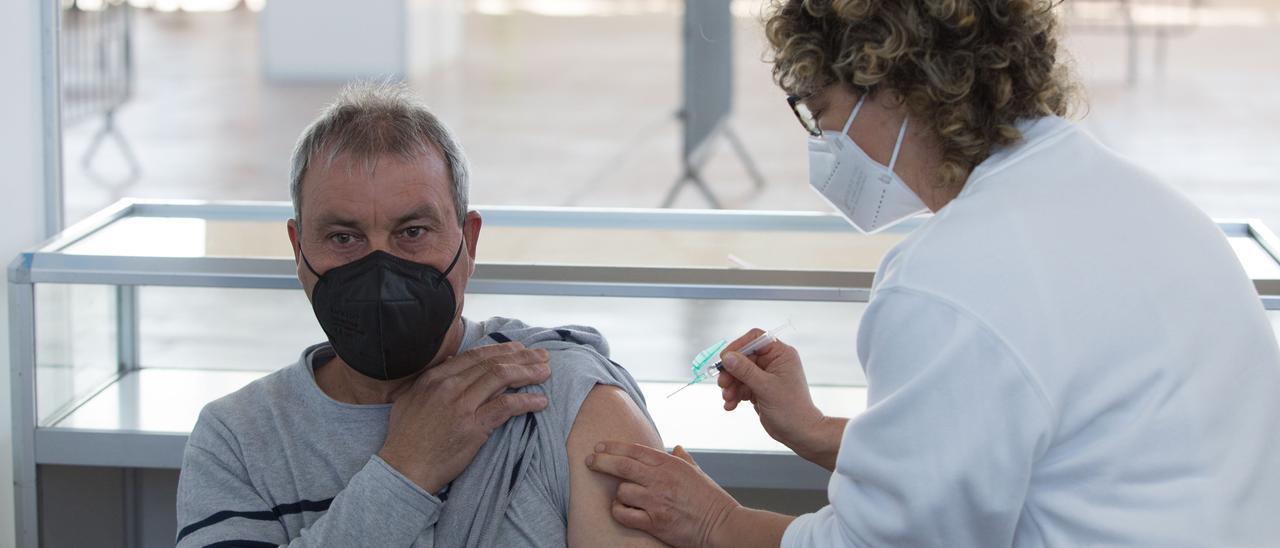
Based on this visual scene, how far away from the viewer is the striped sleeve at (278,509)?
64.6 inches

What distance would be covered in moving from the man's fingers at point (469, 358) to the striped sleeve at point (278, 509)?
0.49 feet

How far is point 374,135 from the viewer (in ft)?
5.73

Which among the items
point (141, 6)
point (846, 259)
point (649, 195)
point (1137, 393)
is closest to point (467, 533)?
point (1137, 393)

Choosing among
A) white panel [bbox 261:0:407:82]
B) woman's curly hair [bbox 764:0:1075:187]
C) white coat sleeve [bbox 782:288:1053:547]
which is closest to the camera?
white coat sleeve [bbox 782:288:1053:547]

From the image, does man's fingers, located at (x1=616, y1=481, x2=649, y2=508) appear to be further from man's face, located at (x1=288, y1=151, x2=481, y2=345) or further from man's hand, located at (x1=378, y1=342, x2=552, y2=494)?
man's face, located at (x1=288, y1=151, x2=481, y2=345)

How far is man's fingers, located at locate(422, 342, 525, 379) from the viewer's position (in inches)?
69.2

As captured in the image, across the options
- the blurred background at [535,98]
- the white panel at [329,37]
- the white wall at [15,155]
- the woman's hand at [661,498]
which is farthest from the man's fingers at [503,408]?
the white panel at [329,37]

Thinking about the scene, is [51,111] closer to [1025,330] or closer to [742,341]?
[742,341]

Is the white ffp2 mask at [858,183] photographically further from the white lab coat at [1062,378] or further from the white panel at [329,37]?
the white panel at [329,37]

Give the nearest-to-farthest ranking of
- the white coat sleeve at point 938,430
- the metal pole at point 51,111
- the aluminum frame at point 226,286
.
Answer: the white coat sleeve at point 938,430, the aluminum frame at point 226,286, the metal pole at point 51,111

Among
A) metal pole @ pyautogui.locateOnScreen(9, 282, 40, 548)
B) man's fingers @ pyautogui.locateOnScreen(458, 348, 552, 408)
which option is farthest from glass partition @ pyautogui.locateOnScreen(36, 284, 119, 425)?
man's fingers @ pyautogui.locateOnScreen(458, 348, 552, 408)

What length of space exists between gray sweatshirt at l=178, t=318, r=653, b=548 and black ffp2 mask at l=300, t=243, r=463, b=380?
124 mm

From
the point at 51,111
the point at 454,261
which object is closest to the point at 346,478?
the point at 454,261

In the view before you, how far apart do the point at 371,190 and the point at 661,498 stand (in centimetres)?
51
